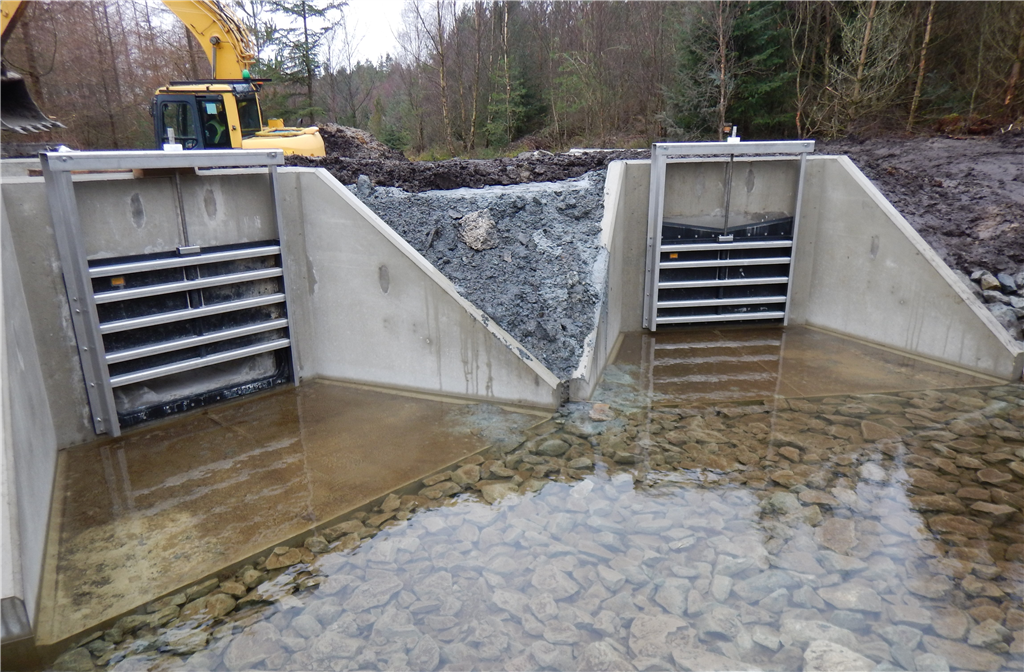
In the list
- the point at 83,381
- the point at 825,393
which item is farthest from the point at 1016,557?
the point at 83,381

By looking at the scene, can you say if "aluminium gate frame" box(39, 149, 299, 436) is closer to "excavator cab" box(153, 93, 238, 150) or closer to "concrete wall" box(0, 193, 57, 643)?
"concrete wall" box(0, 193, 57, 643)

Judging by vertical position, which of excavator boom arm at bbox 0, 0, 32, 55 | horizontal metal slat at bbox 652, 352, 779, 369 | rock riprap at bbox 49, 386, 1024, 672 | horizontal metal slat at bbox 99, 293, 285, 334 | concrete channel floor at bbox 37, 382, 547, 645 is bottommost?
rock riprap at bbox 49, 386, 1024, 672

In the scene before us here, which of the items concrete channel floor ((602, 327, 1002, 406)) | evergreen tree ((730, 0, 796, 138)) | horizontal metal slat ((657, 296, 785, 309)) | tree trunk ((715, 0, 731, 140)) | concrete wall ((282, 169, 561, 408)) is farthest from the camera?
evergreen tree ((730, 0, 796, 138))

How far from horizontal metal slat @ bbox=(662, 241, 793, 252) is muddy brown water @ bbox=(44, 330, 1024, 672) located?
2.57 m

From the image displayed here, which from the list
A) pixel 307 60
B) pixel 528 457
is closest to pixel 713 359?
pixel 528 457

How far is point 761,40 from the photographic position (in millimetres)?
13688

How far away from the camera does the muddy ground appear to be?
7266mm

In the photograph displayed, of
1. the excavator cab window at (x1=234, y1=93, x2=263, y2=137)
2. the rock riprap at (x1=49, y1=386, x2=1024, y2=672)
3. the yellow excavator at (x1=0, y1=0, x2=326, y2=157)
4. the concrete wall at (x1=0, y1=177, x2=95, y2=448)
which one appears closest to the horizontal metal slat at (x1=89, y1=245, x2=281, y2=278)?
the concrete wall at (x1=0, y1=177, x2=95, y2=448)

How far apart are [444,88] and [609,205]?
14152mm

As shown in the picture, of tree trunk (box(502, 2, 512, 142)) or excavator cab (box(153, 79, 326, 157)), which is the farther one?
tree trunk (box(502, 2, 512, 142))

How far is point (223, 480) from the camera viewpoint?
4.68m

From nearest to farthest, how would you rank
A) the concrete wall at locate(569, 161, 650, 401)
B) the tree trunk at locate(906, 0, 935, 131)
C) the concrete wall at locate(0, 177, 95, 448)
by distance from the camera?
1. the concrete wall at locate(0, 177, 95, 448)
2. the concrete wall at locate(569, 161, 650, 401)
3. the tree trunk at locate(906, 0, 935, 131)

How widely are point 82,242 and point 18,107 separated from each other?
4524 millimetres

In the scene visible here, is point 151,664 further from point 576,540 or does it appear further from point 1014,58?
point 1014,58
